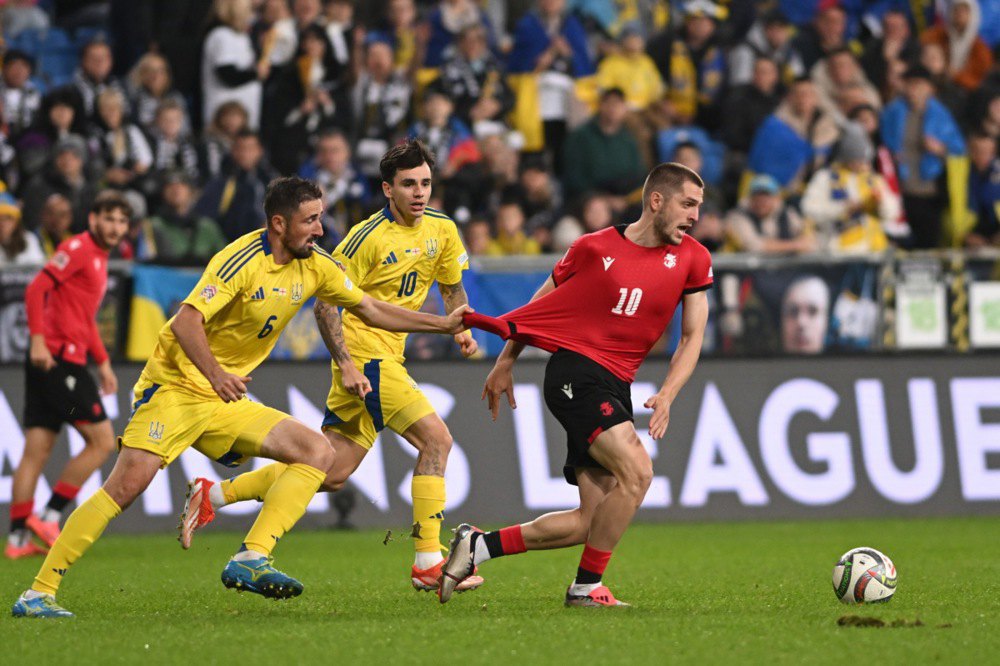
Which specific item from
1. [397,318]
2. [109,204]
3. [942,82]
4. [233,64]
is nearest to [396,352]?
[397,318]

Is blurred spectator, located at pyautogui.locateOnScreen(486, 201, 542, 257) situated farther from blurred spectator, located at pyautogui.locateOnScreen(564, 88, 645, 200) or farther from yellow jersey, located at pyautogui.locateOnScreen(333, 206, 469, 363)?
yellow jersey, located at pyautogui.locateOnScreen(333, 206, 469, 363)

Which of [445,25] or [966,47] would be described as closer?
[445,25]

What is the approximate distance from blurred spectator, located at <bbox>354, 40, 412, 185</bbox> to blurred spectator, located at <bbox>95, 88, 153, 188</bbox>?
7.33 feet

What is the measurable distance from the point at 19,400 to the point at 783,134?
8.79 meters

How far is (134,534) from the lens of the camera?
512 inches

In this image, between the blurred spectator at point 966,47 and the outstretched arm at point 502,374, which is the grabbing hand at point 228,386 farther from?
the blurred spectator at point 966,47

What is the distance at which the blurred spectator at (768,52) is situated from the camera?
18.4 meters

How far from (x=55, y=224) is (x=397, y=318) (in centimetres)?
722

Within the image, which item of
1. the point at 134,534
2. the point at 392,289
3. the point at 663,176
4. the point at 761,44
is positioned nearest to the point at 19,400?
the point at 134,534

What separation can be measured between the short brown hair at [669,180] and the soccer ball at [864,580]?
2.07 m

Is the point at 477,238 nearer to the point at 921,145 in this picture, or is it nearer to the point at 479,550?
the point at 921,145

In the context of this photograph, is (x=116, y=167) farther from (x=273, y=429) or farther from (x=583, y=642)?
(x=583, y=642)

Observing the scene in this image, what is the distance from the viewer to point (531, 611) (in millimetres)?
7926

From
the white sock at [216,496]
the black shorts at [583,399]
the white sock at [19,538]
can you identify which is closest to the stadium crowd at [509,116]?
the white sock at [19,538]
